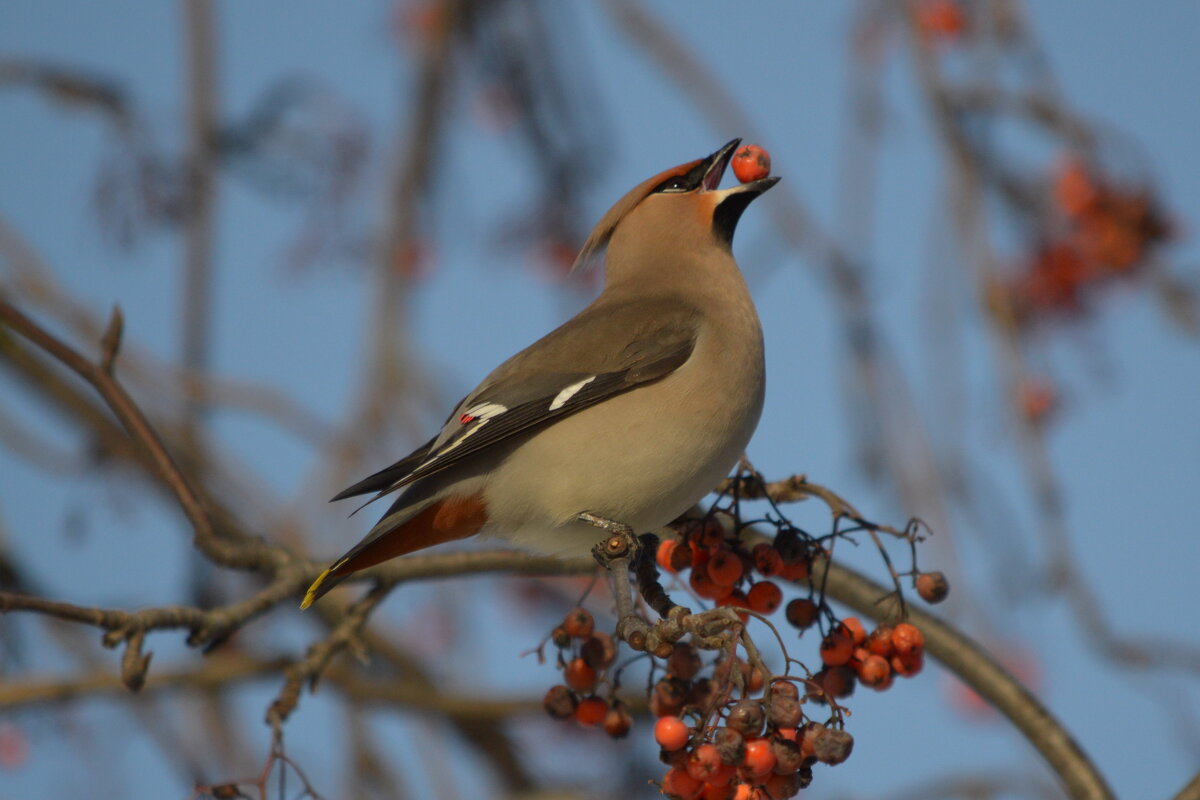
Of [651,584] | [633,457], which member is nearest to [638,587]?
[651,584]

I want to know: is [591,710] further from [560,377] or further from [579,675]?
[560,377]

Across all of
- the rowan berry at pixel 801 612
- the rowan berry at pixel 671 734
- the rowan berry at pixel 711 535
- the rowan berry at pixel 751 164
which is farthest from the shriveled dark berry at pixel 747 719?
the rowan berry at pixel 751 164

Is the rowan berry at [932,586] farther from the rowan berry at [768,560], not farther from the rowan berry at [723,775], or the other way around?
the rowan berry at [723,775]

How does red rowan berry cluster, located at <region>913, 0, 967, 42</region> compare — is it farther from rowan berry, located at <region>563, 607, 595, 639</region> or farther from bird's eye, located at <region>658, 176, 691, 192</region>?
rowan berry, located at <region>563, 607, 595, 639</region>

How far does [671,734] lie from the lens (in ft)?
5.90

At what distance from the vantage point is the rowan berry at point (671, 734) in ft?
5.88

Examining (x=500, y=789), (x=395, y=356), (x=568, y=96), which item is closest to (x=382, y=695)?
(x=500, y=789)

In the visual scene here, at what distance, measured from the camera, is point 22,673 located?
11.0 feet

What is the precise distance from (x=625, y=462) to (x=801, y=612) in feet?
1.66

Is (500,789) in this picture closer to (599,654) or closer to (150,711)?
(150,711)

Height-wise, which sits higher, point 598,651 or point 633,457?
point 633,457

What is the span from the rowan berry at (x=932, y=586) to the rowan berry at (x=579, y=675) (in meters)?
0.58

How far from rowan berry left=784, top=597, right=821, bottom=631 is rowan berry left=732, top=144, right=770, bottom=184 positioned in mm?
1254

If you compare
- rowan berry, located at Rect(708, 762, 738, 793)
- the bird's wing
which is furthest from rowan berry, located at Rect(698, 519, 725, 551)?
rowan berry, located at Rect(708, 762, 738, 793)
